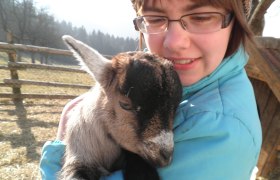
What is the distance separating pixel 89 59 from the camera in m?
1.78

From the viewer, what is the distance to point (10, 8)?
128 ft

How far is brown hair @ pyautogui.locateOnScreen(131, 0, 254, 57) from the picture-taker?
5.01ft

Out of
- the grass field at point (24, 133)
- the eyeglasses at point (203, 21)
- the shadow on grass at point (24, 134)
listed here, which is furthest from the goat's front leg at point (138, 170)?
the shadow on grass at point (24, 134)

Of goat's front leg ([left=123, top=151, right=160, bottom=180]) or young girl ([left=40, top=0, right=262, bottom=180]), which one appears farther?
goat's front leg ([left=123, top=151, right=160, bottom=180])

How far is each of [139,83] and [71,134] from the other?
26.3 inches

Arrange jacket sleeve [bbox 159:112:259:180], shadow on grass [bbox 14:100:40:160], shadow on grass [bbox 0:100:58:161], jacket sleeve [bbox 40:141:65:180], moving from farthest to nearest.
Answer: shadow on grass [bbox 0:100:58:161]
shadow on grass [bbox 14:100:40:160]
jacket sleeve [bbox 40:141:65:180]
jacket sleeve [bbox 159:112:259:180]

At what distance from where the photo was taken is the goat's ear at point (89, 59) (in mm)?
1736

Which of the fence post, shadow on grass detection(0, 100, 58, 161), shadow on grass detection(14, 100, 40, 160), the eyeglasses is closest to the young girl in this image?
the eyeglasses

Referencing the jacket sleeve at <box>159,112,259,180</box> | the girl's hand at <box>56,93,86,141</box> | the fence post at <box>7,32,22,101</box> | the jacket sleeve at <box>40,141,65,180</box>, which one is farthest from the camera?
the fence post at <box>7,32,22,101</box>

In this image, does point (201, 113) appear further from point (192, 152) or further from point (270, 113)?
point (270, 113)

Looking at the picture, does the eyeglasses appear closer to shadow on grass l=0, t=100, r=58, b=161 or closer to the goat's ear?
the goat's ear

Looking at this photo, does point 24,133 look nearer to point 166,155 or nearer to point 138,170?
point 138,170

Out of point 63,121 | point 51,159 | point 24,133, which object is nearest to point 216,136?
A: point 51,159

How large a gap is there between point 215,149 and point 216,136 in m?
0.05
